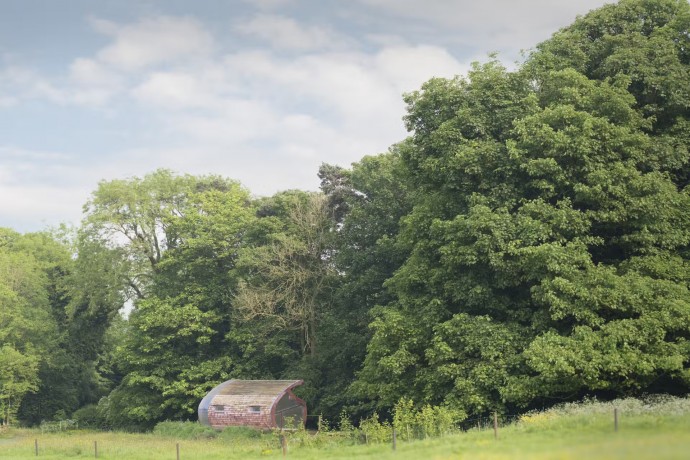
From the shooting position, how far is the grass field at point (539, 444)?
16.8 m

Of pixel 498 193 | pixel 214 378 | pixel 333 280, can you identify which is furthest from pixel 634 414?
pixel 214 378

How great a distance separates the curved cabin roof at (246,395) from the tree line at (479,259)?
4066 mm

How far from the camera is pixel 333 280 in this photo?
47031 millimetres

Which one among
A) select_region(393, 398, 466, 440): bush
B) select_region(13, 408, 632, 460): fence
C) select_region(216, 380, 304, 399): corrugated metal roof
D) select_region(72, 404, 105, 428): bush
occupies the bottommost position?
select_region(72, 404, 105, 428): bush

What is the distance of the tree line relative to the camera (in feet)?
89.3

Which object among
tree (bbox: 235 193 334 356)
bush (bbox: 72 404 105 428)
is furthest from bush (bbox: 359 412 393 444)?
bush (bbox: 72 404 105 428)

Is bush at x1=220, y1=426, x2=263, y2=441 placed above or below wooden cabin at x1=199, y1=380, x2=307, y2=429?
below

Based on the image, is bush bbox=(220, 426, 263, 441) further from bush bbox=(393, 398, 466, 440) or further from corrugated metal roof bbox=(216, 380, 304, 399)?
bush bbox=(393, 398, 466, 440)

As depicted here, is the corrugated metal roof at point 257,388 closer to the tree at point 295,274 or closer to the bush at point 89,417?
the tree at point 295,274

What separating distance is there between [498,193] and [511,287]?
4.62 metres

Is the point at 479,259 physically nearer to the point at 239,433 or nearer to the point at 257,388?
the point at 257,388

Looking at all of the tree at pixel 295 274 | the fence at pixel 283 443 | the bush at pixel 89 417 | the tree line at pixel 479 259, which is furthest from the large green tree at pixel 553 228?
the bush at pixel 89 417

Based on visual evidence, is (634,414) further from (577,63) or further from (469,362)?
(577,63)

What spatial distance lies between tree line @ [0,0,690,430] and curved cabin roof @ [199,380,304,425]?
4066 millimetres
